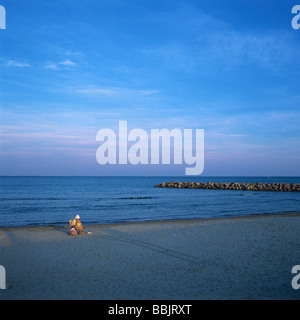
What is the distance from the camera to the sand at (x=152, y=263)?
727 centimetres

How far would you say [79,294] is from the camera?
281 inches

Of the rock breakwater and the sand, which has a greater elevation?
the sand

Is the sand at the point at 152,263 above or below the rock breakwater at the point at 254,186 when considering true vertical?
above

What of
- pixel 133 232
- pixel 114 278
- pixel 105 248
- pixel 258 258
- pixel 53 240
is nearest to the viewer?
pixel 114 278

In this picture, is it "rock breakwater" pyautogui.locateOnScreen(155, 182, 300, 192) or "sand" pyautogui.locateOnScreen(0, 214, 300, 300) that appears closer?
"sand" pyautogui.locateOnScreen(0, 214, 300, 300)

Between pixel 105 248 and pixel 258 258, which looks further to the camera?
pixel 105 248

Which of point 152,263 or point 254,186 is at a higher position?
point 152,263

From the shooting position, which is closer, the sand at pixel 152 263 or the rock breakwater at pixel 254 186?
the sand at pixel 152 263

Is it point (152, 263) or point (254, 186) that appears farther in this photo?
point (254, 186)

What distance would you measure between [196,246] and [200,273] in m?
3.68

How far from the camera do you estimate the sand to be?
727cm

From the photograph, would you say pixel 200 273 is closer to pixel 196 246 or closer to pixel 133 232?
pixel 196 246

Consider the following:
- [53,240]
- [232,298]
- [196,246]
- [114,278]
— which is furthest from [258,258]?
[53,240]

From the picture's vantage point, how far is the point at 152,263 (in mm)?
9844
